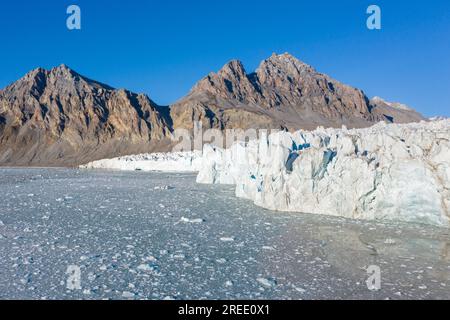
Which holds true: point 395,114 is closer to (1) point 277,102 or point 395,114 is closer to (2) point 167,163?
(1) point 277,102

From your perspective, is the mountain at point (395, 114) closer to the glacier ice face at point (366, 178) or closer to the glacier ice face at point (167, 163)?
the glacier ice face at point (167, 163)

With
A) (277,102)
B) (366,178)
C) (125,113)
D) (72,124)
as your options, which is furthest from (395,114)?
(366,178)

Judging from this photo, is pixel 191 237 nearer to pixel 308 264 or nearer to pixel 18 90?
pixel 308 264

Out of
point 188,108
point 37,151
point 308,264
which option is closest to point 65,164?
point 37,151

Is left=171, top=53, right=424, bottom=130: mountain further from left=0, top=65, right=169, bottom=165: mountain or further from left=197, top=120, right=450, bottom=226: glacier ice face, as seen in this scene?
left=197, top=120, right=450, bottom=226: glacier ice face

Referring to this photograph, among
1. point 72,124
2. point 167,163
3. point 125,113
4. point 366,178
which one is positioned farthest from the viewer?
point 125,113

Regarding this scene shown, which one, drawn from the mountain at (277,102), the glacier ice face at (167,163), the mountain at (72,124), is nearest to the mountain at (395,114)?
the mountain at (277,102)
